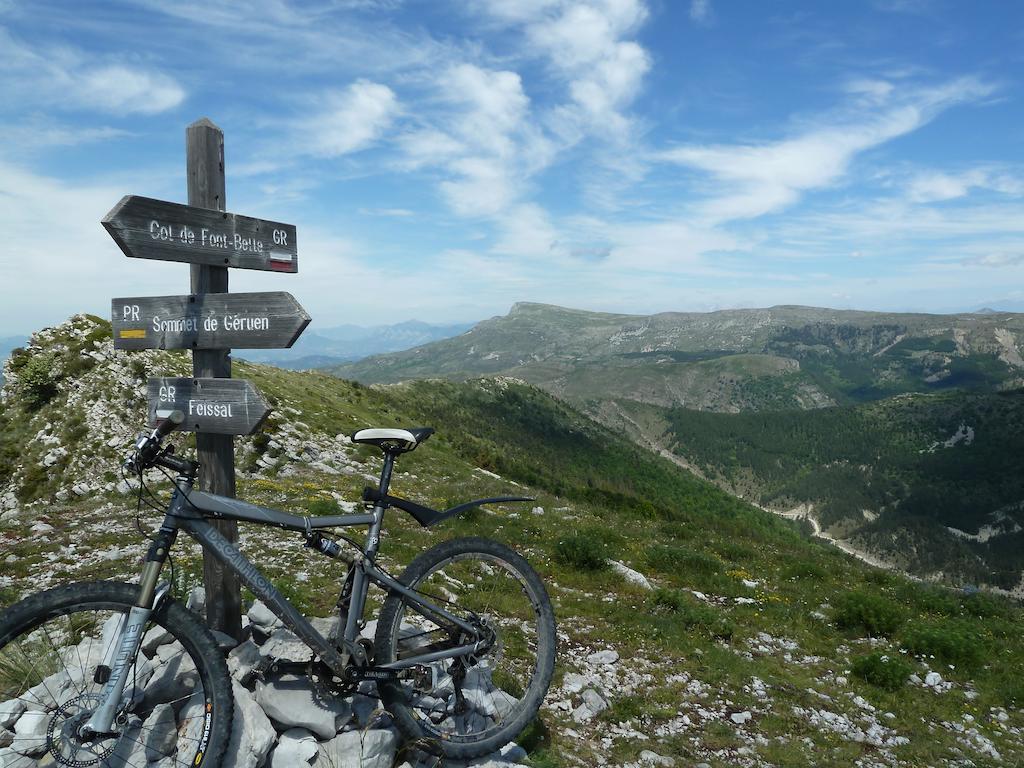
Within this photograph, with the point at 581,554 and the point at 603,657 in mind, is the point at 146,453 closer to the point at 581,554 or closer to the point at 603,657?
the point at 603,657

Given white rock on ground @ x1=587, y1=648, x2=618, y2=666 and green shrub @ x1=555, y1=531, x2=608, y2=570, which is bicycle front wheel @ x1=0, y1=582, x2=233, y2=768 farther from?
green shrub @ x1=555, y1=531, x2=608, y2=570

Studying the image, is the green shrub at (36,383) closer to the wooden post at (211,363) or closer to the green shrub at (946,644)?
the wooden post at (211,363)

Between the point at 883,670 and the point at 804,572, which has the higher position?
the point at 883,670

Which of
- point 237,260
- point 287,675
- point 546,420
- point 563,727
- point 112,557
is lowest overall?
point 546,420

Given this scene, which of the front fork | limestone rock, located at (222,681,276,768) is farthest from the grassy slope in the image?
the front fork

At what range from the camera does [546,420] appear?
15488cm

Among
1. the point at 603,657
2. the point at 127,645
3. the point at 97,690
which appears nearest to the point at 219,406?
the point at 127,645

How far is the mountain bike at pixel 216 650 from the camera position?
4012 millimetres

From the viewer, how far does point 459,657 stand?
534 centimetres

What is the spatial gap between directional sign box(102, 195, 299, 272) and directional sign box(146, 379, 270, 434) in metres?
1.26

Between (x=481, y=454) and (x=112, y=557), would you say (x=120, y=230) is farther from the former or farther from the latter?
(x=481, y=454)

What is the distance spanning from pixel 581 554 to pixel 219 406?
406 inches

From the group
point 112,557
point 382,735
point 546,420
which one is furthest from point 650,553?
point 546,420

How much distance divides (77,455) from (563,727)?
23347 millimetres
